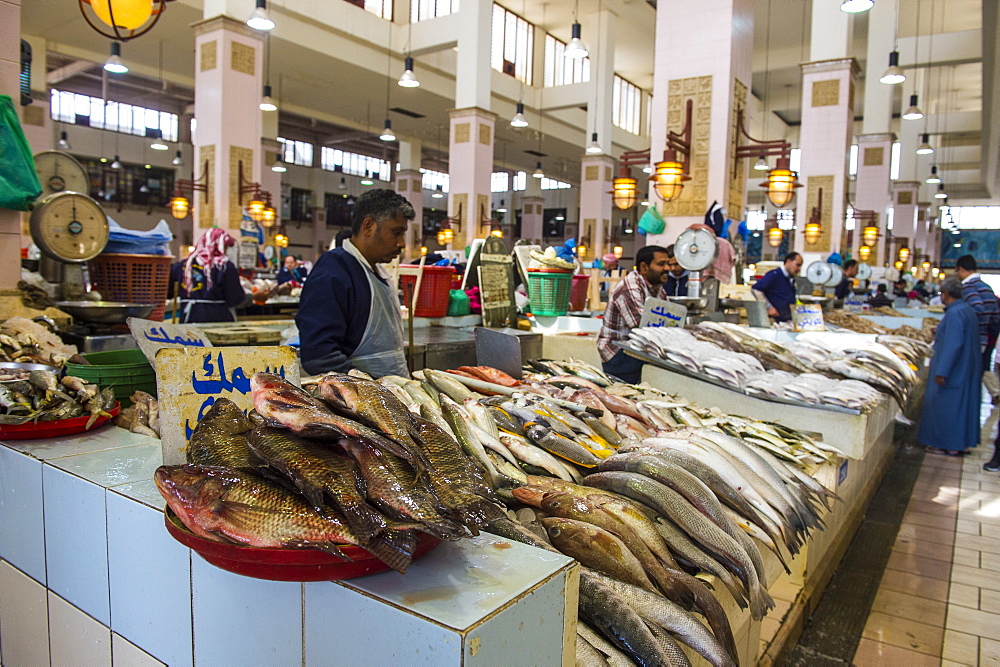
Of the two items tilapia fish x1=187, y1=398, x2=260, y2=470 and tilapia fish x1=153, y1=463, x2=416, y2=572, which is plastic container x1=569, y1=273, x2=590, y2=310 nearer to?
tilapia fish x1=187, y1=398, x2=260, y2=470

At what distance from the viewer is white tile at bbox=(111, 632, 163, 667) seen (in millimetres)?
1560

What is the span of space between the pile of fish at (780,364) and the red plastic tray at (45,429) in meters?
3.17

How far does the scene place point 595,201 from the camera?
2109cm

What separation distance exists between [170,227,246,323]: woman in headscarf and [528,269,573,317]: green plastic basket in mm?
2646

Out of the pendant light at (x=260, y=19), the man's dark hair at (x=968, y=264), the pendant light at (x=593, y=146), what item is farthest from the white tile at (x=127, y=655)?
the pendant light at (x=593, y=146)

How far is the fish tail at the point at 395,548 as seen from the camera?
1.04 m

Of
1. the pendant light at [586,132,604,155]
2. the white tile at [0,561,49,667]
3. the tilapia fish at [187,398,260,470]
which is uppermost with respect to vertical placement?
the pendant light at [586,132,604,155]

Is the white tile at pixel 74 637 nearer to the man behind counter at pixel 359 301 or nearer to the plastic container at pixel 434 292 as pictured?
the man behind counter at pixel 359 301

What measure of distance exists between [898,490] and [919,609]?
8.26 ft

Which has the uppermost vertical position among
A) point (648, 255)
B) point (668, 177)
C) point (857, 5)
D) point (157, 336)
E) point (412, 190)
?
point (857, 5)

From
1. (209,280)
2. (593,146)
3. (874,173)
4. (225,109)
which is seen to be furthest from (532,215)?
(209,280)

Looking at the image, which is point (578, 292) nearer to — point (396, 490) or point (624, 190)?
point (624, 190)

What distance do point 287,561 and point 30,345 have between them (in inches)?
97.4

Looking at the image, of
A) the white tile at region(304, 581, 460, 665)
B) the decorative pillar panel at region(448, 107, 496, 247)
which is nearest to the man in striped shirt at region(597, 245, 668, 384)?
the white tile at region(304, 581, 460, 665)
